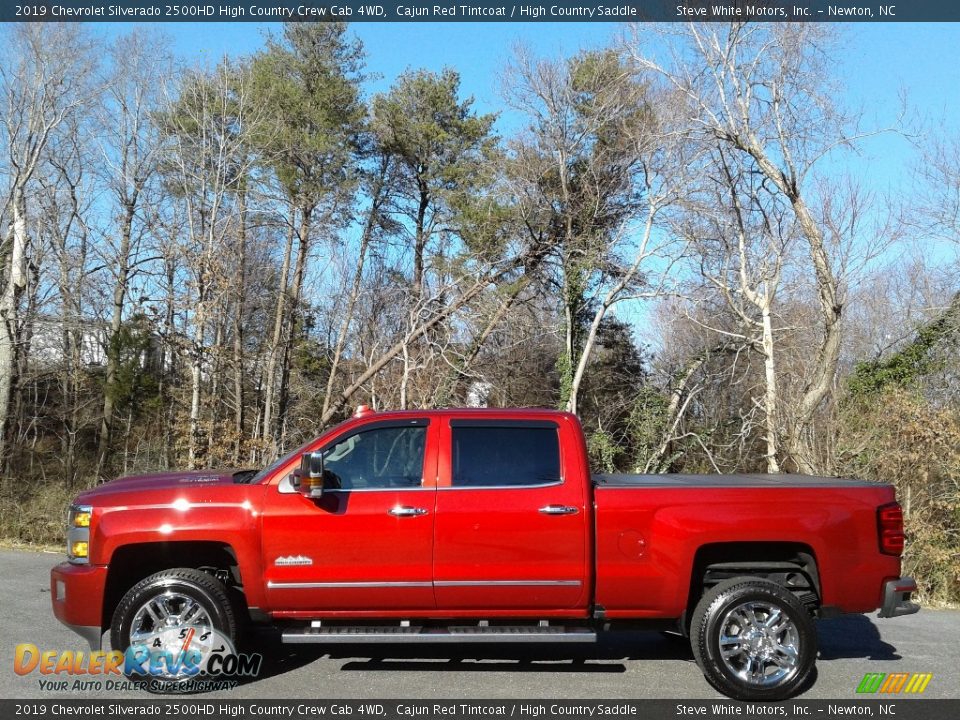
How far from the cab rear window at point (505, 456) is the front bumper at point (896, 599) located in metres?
2.38

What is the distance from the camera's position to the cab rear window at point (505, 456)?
5.82 metres

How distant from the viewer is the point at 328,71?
86.5 feet

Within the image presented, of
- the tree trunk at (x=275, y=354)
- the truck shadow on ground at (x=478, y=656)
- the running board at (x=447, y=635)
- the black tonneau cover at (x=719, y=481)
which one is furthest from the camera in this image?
the tree trunk at (x=275, y=354)

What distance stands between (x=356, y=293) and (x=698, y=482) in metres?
21.6

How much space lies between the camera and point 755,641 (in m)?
5.59

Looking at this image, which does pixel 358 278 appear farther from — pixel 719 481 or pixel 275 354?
pixel 719 481

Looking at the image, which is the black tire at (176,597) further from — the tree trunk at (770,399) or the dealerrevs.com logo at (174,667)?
the tree trunk at (770,399)

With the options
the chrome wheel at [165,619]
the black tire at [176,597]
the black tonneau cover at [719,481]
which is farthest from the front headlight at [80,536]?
the black tonneau cover at [719,481]

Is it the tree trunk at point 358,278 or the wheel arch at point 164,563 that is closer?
the wheel arch at point 164,563

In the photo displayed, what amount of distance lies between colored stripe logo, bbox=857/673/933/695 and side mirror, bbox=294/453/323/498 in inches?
159

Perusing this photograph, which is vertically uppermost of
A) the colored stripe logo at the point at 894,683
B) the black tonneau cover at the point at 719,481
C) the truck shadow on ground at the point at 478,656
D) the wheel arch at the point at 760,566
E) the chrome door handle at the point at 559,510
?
the black tonneau cover at the point at 719,481

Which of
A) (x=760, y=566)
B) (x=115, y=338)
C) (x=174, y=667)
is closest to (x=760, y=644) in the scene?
(x=760, y=566)

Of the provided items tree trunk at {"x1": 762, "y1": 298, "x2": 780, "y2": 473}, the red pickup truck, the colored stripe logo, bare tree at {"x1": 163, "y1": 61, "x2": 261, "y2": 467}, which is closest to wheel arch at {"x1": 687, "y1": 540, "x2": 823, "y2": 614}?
the red pickup truck
